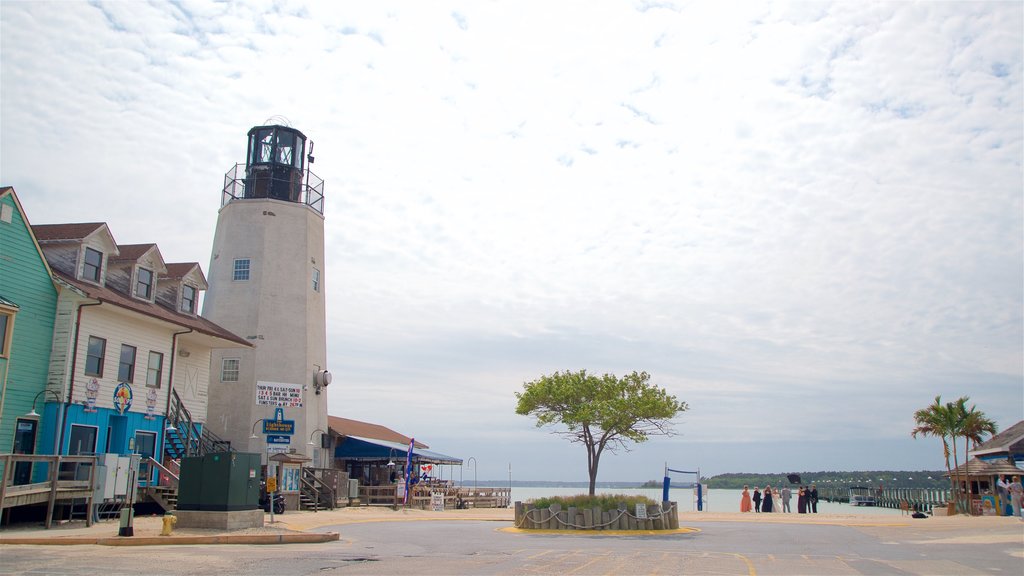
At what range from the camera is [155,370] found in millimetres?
31453

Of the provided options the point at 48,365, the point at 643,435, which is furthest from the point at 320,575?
the point at 643,435

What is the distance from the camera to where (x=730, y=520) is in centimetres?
3347

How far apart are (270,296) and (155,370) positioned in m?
10.6

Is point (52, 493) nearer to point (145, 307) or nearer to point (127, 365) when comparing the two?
point (127, 365)

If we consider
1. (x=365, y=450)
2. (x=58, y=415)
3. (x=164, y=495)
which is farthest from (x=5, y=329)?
(x=365, y=450)

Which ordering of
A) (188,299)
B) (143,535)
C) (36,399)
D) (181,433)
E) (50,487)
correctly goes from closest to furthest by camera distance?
(143,535), (50,487), (36,399), (181,433), (188,299)

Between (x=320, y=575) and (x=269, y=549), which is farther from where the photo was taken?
(x=269, y=549)

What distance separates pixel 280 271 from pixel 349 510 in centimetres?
1305

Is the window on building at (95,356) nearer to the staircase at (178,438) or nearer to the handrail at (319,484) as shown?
the staircase at (178,438)

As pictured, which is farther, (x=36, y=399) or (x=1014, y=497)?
(x=1014, y=497)

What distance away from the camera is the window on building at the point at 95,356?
27969 mm

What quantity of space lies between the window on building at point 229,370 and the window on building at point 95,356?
12486 millimetres

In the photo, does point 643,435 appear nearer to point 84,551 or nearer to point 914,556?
point 914,556

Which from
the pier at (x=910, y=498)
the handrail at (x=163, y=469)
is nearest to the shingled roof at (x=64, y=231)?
the handrail at (x=163, y=469)
